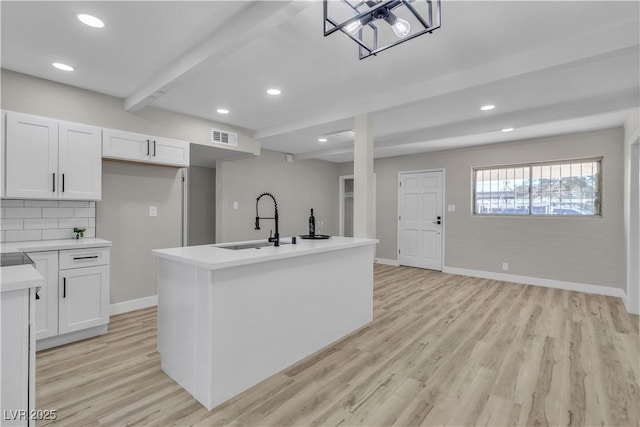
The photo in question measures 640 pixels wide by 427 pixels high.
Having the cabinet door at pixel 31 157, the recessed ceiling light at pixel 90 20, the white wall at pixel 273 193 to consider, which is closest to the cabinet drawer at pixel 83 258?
the cabinet door at pixel 31 157

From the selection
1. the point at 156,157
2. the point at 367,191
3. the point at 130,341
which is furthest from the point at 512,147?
the point at 130,341

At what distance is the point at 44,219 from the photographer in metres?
3.05

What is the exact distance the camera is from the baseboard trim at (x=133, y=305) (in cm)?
354

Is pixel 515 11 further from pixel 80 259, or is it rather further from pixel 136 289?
pixel 136 289

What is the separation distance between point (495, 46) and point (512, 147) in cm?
341

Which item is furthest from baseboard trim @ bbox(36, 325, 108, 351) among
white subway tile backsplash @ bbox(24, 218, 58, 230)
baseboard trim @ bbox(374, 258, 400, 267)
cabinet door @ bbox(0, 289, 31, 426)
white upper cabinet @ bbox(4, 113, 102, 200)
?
baseboard trim @ bbox(374, 258, 400, 267)

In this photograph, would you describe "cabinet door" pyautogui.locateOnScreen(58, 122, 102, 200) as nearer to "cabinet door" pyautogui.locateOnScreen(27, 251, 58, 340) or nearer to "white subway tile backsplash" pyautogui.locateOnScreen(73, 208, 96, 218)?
"white subway tile backsplash" pyautogui.locateOnScreen(73, 208, 96, 218)

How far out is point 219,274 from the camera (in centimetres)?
189

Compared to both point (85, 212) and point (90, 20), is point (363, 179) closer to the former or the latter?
point (90, 20)

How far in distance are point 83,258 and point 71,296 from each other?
336mm

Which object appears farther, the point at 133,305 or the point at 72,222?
the point at 133,305

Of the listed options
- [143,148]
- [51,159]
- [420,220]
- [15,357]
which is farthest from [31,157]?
[420,220]

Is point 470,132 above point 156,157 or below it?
above

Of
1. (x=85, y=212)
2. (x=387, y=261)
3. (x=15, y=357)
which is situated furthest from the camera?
(x=387, y=261)
